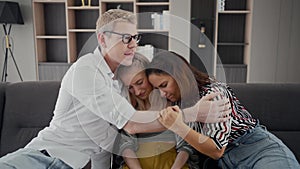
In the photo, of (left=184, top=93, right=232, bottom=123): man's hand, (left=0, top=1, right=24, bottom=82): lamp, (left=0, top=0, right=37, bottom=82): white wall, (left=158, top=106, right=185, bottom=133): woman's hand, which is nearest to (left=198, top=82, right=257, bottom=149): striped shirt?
(left=184, top=93, right=232, bottom=123): man's hand

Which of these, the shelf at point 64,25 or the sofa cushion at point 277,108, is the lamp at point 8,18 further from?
the sofa cushion at point 277,108

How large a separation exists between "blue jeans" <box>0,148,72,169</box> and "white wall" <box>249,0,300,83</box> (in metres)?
3.16

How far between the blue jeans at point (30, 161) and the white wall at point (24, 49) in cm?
310

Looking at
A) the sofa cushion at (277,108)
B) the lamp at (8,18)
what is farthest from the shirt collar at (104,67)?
the lamp at (8,18)

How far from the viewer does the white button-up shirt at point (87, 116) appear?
3.49ft

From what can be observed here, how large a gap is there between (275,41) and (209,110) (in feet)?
10.3

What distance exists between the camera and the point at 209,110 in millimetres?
1035

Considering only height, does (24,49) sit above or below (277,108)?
above

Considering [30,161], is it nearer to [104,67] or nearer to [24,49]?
[104,67]

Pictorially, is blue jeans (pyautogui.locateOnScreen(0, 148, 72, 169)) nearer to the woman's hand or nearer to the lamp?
the woman's hand

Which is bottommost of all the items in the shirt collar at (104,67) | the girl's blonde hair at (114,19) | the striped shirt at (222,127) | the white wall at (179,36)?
the striped shirt at (222,127)

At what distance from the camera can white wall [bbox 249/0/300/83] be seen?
145 inches

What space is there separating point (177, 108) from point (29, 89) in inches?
39.4

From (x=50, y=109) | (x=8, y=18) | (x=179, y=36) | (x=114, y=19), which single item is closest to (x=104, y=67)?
(x=114, y=19)
